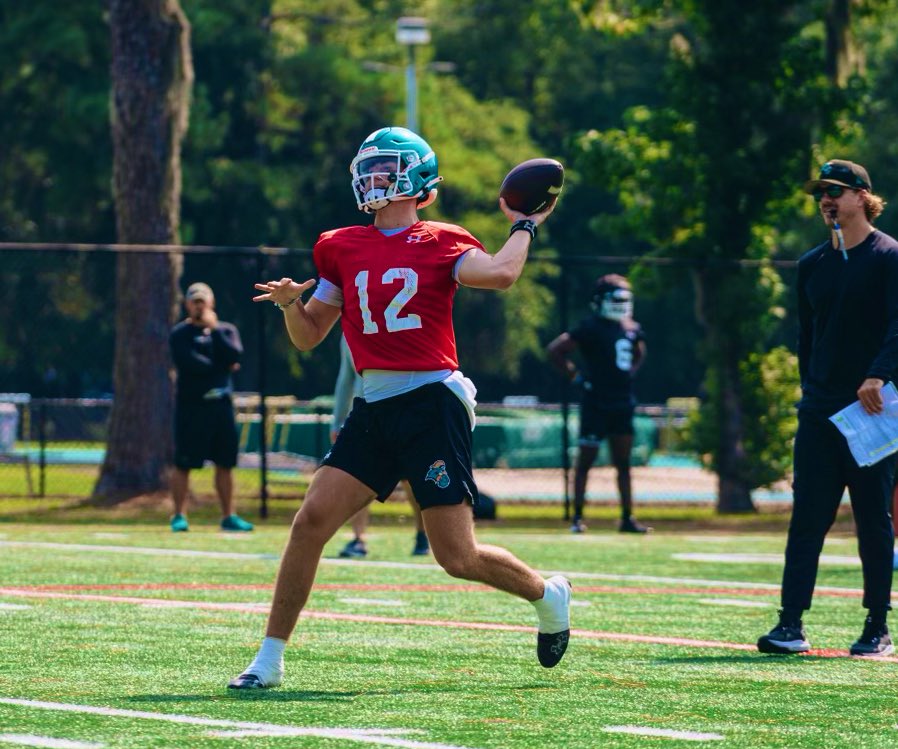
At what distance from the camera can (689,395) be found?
1784 inches

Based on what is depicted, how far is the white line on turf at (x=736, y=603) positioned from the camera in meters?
10.1

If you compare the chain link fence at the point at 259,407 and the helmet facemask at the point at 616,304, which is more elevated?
the helmet facemask at the point at 616,304

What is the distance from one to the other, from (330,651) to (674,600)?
3.21 meters

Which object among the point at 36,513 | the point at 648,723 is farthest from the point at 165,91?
the point at 648,723

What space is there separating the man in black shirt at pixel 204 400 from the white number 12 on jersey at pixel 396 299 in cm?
910

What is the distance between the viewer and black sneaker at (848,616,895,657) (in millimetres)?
7887

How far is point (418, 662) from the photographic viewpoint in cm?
737

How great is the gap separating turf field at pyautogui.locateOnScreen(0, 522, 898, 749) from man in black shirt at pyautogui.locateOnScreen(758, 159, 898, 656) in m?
0.27

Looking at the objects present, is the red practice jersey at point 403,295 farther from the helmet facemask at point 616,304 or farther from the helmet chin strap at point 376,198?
the helmet facemask at point 616,304

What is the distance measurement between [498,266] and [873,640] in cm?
266

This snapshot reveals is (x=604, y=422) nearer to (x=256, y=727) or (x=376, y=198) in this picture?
(x=376, y=198)

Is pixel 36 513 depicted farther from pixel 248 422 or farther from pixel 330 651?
pixel 330 651

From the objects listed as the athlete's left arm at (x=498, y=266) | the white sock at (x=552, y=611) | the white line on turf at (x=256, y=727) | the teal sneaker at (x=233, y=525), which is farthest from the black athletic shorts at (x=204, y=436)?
the white line on turf at (x=256, y=727)

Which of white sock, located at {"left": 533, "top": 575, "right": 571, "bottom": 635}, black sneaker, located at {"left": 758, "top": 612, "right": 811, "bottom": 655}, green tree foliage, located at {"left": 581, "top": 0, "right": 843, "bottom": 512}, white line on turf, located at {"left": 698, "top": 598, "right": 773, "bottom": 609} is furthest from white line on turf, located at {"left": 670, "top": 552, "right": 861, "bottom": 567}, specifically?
white sock, located at {"left": 533, "top": 575, "right": 571, "bottom": 635}
